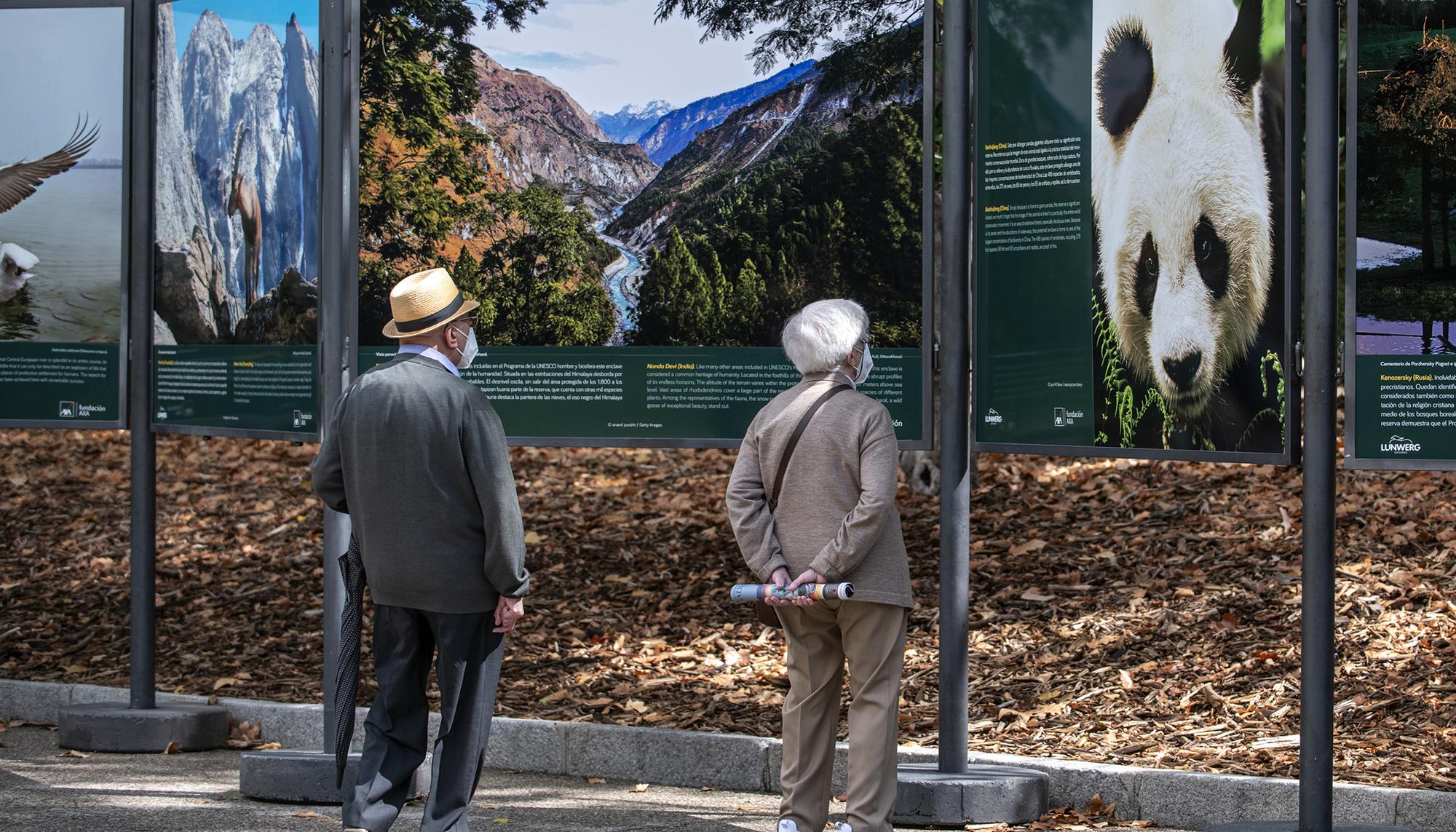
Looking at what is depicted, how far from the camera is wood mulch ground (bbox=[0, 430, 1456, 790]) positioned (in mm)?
6914

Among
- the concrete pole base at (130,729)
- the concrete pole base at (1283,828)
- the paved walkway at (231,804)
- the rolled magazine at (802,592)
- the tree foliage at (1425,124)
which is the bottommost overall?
the paved walkway at (231,804)

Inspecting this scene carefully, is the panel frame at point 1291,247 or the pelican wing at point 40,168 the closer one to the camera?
the panel frame at point 1291,247

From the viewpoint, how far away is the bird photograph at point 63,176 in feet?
24.1

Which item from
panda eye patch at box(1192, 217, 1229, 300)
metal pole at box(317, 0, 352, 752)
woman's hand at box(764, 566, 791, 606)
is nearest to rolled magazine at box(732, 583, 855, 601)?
woman's hand at box(764, 566, 791, 606)

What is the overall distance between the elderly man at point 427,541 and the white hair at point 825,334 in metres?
1.10

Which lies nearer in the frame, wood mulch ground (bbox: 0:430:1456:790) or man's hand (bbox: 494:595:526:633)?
man's hand (bbox: 494:595:526:633)

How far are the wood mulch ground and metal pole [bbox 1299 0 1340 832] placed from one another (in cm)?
100

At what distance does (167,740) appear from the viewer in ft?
23.6

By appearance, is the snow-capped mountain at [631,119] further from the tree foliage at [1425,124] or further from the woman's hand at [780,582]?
the tree foliage at [1425,124]

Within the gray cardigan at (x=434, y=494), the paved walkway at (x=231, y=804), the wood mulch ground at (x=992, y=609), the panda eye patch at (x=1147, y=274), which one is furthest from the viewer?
the wood mulch ground at (x=992, y=609)

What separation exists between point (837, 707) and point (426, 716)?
4.64 feet

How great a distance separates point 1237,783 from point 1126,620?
2492 millimetres

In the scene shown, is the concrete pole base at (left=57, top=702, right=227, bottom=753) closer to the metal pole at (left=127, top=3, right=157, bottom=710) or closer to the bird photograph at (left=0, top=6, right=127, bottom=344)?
the metal pole at (left=127, top=3, right=157, bottom=710)

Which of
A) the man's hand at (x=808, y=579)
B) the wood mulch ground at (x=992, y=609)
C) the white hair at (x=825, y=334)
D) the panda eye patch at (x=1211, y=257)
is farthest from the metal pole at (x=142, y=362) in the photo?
the panda eye patch at (x=1211, y=257)
